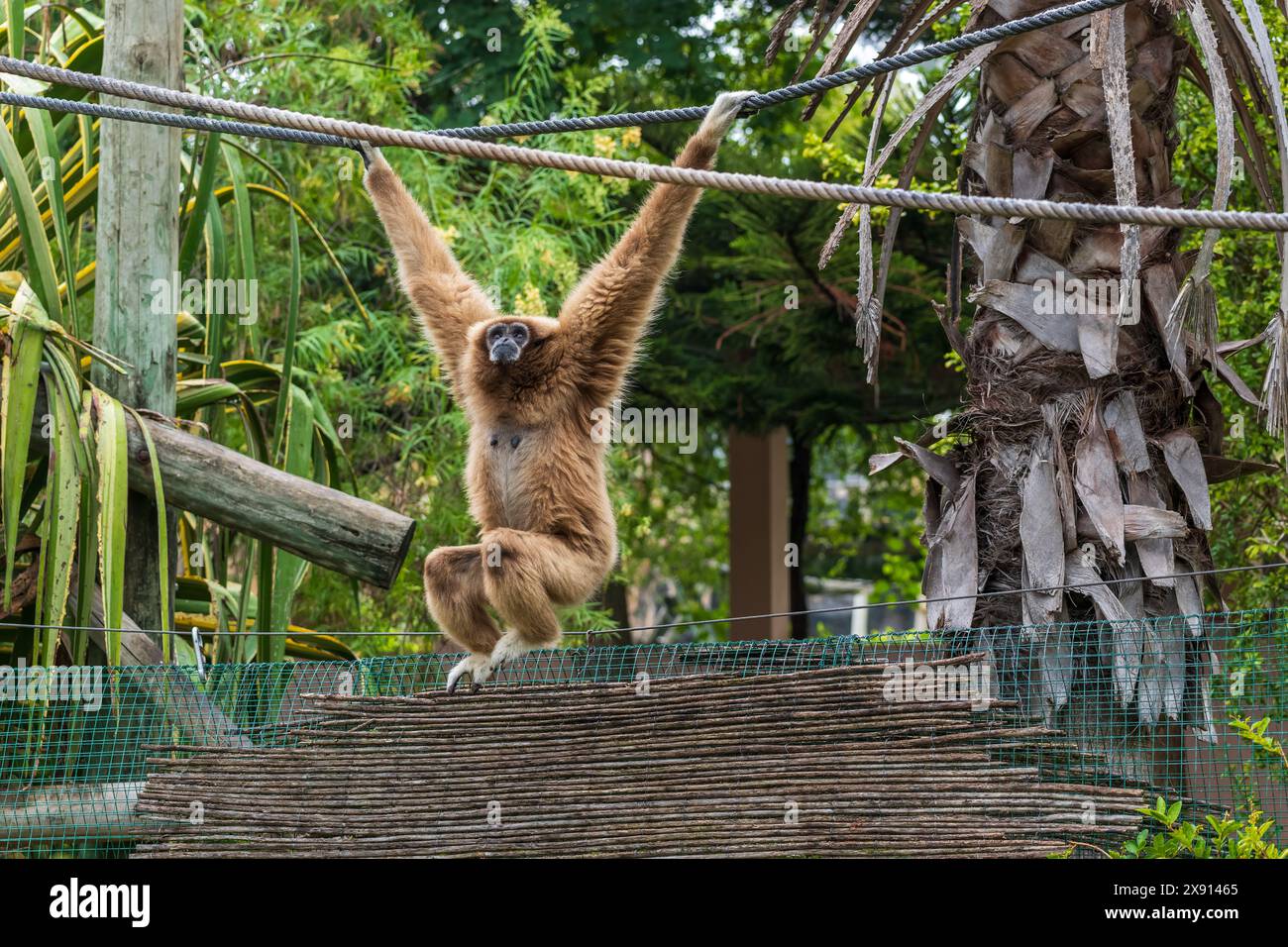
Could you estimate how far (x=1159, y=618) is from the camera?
448 cm

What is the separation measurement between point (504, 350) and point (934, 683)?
194 centimetres

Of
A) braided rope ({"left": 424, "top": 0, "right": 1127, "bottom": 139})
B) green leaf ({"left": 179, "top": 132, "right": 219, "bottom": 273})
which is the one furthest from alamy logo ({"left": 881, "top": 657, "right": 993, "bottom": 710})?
green leaf ({"left": 179, "top": 132, "right": 219, "bottom": 273})

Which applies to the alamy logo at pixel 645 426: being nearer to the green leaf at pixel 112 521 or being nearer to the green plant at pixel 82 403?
the green plant at pixel 82 403

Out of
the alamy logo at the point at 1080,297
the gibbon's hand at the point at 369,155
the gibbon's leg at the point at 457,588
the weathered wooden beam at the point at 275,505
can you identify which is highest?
the gibbon's hand at the point at 369,155

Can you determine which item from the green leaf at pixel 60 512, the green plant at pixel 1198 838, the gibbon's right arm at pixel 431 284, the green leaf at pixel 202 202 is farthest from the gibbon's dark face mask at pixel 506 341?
the green plant at pixel 1198 838

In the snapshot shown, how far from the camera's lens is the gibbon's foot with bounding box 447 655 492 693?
473 cm

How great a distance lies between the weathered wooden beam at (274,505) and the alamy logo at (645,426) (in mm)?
842

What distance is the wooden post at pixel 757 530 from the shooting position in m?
12.9

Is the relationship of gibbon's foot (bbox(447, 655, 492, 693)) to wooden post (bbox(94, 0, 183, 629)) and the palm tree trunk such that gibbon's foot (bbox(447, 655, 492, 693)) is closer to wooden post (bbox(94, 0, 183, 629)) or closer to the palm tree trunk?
wooden post (bbox(94, 0, 183, 629))

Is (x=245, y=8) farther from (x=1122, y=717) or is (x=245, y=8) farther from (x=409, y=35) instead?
(x=1122, y=717)

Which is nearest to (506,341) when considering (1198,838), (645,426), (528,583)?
(528,583)

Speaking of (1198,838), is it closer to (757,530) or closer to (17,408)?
(17,408)

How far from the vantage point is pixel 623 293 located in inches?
189

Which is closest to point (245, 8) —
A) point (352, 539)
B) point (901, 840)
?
point (352, 539)
